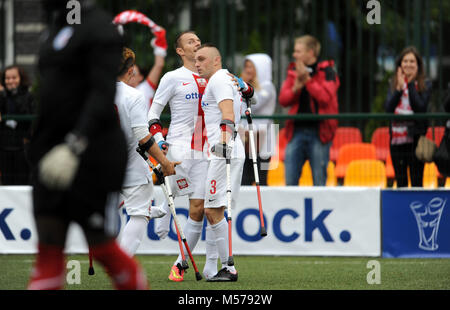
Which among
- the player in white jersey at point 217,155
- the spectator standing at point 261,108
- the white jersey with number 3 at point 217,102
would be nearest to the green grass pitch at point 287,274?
the player in white jersey at point 217,155

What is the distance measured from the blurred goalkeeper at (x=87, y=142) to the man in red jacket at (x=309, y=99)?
6562 millimetres

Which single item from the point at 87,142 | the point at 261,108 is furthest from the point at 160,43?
the point at 87,142

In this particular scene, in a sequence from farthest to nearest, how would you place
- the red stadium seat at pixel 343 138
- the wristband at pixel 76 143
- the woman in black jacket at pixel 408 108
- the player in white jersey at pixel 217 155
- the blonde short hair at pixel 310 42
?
1. the red stadium seat at pixel 343 138
2. the blonde short hair at pixel 310 42
3. the woman in black jacket at pixel 408 108
4. the player in white jersey at pixel 217 155
5. the wristband at pixel 76 143

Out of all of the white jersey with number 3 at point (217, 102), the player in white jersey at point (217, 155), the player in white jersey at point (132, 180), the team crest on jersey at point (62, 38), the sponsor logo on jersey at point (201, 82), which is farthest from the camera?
the sponsor logo on jersey at point (201, 82)

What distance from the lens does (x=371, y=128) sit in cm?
1159

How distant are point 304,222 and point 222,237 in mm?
2345

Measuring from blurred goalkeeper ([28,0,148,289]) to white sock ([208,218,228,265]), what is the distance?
3884 mm

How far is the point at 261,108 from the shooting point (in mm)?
12070

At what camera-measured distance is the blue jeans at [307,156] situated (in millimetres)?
11508

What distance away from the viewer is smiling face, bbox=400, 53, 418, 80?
1123cm

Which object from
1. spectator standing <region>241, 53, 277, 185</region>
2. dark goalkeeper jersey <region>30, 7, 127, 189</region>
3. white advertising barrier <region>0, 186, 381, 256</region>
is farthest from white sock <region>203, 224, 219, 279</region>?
dark goalkeeper jersey <region>30, 7, 127, 189</region>

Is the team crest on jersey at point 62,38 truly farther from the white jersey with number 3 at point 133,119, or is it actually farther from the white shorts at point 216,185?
the white shorts at point 216,185
